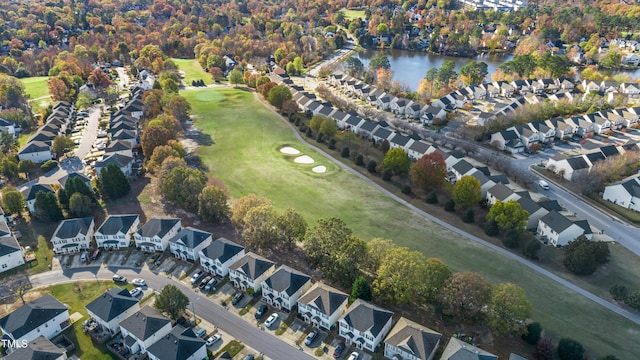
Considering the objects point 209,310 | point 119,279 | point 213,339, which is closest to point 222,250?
point 209,310

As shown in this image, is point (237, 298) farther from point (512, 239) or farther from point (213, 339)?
point (512, 239)

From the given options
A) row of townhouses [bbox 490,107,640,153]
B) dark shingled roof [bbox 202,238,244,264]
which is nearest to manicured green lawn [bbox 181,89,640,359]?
dark shingled roof [bbox 202,238,244,264]

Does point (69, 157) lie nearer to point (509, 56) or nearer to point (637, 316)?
point (637, 316)

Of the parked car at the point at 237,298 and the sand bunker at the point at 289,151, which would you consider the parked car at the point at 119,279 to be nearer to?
the parked car at the point at 237,298

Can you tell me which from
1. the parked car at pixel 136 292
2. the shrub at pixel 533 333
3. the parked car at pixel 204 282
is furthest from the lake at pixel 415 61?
the parked car at pixel 136 292

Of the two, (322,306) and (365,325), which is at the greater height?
(322,306)
